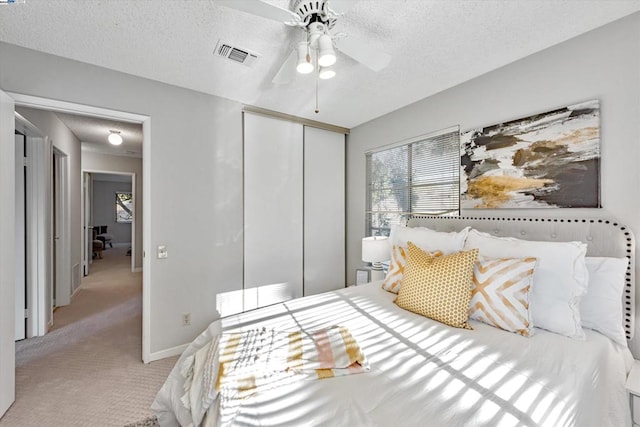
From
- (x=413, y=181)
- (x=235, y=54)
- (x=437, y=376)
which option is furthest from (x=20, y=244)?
(x=413, y=181)

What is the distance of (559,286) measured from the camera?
1.54 metres

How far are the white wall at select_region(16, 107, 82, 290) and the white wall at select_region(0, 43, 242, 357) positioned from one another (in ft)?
A: 5.14

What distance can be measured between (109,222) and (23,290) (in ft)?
27.2

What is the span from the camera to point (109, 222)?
9.83m

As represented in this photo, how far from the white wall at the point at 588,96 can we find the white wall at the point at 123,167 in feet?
20.1

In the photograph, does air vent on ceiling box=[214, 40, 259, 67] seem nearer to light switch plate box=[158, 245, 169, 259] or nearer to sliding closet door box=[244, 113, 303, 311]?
sliding closet door box=[244, 113, 303, 311]

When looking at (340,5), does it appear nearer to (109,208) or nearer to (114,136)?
(114,136)

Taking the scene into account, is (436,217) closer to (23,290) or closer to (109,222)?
(23,290)

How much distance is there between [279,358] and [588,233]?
206 centimetres

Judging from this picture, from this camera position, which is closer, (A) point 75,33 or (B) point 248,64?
(A) point 75,33

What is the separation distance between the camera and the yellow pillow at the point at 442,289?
1.61m

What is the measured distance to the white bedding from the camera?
92cm

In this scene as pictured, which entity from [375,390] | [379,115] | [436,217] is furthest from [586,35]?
[375,390]

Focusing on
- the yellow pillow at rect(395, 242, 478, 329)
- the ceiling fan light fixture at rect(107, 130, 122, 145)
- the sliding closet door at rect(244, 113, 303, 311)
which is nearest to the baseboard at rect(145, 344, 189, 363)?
the sliding closet door at rect(244, 113, 303, 311)
